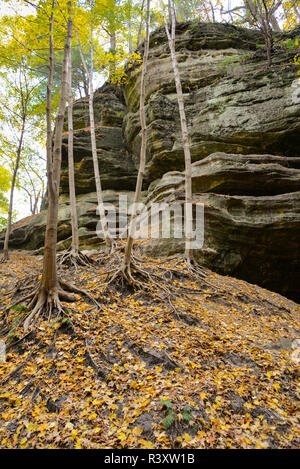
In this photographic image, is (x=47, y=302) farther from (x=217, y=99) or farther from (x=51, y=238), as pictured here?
(x=217, y=99)

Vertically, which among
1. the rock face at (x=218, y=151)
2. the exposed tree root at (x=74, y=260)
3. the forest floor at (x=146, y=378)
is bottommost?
the forest floor at (x=146, y=378)

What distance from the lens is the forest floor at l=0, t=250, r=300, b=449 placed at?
9.63 ft

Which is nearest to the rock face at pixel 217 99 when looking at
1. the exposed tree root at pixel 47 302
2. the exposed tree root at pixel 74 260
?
the exposed tree root at pixel 74 260

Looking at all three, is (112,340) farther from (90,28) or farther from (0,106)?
(0,106)

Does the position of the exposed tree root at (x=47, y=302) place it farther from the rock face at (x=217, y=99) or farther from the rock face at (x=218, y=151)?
the rock face at (x=217, y=99)

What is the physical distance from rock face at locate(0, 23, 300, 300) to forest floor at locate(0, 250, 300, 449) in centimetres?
426

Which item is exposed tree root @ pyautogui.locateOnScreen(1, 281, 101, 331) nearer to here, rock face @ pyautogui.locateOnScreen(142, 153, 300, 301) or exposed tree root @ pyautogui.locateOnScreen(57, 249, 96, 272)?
exposed tree root @ pyautogui.locateOnScreen(57, 249, 96, 272)

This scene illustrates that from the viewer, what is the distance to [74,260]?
27.3 feet

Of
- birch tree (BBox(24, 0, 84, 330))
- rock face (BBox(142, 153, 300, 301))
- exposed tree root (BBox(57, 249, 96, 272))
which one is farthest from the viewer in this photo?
rock face (BBox(142, 153, 300, 301))

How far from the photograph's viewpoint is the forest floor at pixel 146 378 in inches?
116

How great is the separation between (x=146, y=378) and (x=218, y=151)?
11708mm

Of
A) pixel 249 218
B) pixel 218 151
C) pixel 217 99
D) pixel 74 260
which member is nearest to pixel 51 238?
pixel 74 260

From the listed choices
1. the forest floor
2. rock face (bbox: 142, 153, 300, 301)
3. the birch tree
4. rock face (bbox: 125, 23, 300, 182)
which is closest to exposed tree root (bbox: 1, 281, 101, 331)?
the birch tree

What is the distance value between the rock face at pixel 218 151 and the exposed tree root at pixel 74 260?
231cm
